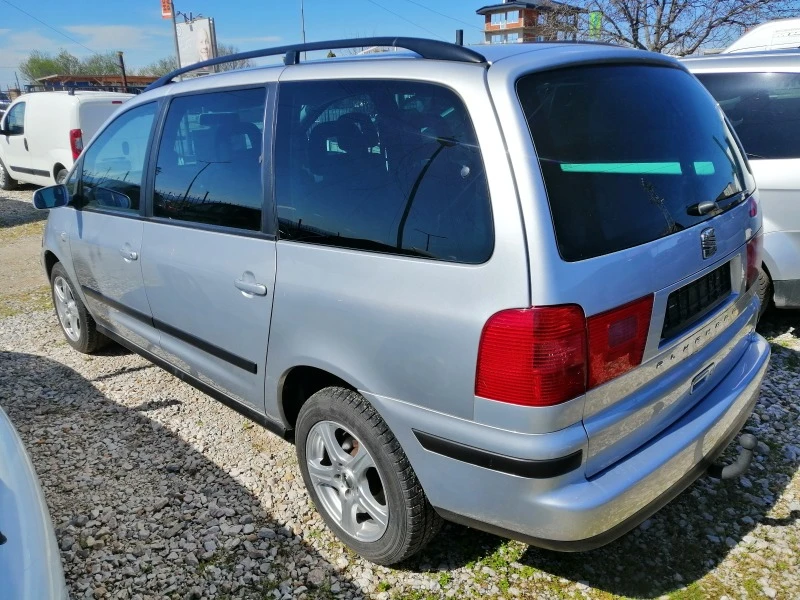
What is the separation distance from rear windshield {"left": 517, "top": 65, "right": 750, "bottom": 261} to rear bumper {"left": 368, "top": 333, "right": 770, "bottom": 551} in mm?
646

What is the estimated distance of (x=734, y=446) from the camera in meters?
3.10

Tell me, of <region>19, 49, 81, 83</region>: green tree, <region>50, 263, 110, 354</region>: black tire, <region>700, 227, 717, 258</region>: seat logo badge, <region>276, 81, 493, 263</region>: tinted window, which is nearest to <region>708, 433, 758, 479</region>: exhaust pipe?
<region>700, 227, 717, 258</region>: seat logo badge

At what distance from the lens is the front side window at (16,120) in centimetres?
1160

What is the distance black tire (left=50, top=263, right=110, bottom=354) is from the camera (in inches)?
171

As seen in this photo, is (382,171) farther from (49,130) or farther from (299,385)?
(49,130)

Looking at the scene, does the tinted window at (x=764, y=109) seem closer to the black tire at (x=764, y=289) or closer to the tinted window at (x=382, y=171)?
the black tire at (x=764, y=289)

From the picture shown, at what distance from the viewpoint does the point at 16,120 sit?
11.9m

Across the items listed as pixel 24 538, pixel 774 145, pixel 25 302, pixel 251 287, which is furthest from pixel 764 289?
pixel 25 302

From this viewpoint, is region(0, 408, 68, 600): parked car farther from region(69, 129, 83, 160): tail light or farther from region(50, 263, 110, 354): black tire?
region(69, 129, 83, 160): tail light

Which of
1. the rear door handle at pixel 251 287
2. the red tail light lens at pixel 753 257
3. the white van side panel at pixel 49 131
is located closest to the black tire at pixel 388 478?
the rear door handle at pixel 251 287

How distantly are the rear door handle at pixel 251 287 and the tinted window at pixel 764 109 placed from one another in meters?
3.39

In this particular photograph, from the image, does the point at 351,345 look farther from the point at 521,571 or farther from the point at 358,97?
the point at 521,571

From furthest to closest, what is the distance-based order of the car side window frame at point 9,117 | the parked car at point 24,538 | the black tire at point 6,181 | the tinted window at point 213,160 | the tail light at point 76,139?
the black tire at point 6,181, the car side window frame at point 9,117, the tail light at point 76,139, the tinted window at point 213,160, the parked car at point 24,538

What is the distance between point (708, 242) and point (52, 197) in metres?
3.76
